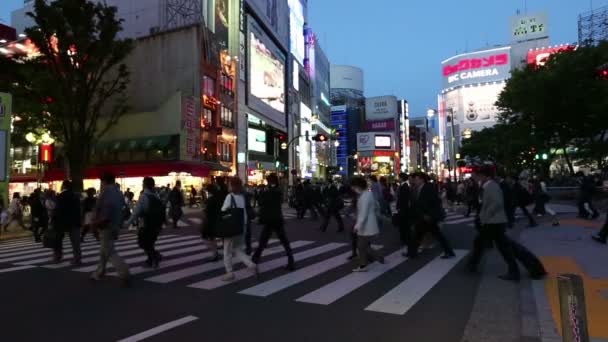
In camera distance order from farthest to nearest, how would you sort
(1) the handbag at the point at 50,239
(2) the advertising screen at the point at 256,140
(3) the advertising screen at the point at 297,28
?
(3) the advertising screen at the point at 297,28 < (2) the advertising screen at the point at 256,140 < (1) the handbag at the point at 50,239

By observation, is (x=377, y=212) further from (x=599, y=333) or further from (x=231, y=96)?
(x=231, y=96)

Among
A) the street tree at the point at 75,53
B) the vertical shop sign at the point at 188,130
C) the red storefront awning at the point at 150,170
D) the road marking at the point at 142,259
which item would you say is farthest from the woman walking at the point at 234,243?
the vertical shop sign at the point at 188,130

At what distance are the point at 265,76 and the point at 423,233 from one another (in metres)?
46.9

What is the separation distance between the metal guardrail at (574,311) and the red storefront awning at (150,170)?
1207 inches

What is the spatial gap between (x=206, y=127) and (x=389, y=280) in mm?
31942

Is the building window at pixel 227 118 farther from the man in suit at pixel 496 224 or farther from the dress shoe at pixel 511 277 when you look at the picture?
the dress shoe at pixel 511 277

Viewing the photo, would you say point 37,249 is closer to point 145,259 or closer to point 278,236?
point 145,259

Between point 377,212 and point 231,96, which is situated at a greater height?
point 231,96

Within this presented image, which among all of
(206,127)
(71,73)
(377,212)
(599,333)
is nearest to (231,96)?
(206,127)

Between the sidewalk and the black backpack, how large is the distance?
623cm

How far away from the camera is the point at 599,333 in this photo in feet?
14.3

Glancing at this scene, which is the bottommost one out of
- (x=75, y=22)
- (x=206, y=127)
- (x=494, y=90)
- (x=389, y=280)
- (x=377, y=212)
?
(x=389, y=280)

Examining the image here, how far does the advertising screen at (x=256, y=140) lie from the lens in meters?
49.7

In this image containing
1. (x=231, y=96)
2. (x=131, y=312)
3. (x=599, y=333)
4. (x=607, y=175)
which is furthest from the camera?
(x=231, y=96)
